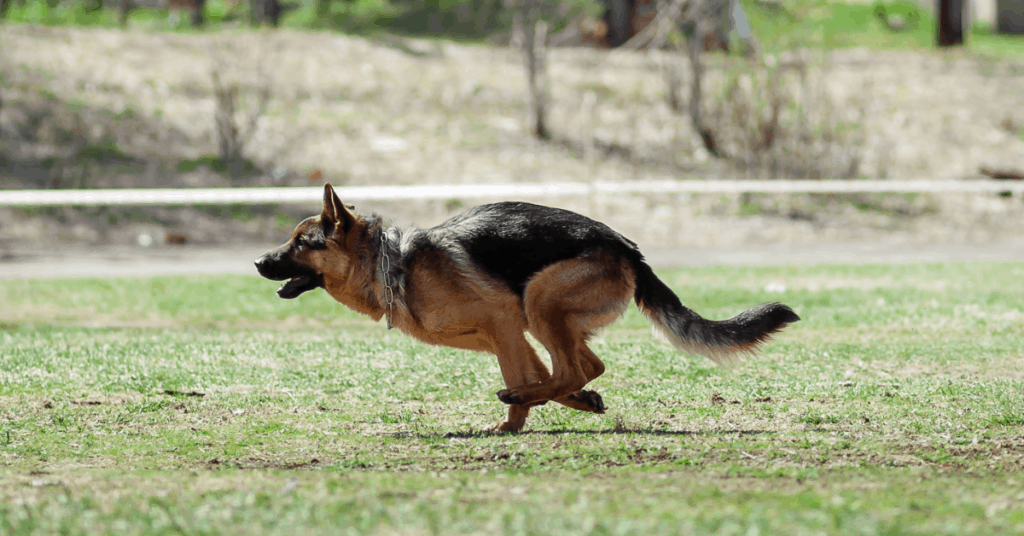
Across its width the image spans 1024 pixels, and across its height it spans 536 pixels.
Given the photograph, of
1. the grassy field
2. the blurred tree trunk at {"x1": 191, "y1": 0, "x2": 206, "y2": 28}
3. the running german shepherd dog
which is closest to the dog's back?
the running german shepherd dog

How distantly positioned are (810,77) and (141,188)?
45.9ft

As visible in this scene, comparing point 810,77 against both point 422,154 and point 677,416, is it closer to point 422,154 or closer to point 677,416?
point 422,154

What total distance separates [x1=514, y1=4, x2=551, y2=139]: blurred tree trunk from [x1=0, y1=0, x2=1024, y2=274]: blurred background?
0.17 ft

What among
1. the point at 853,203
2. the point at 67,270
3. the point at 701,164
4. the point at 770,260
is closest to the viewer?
the point at 67,270

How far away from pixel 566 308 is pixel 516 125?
1784cm

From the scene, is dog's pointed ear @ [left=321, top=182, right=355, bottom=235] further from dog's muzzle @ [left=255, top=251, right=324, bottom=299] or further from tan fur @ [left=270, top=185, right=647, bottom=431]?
dog's muzzle @ [left=255, top=251, right=324, bottom=299]

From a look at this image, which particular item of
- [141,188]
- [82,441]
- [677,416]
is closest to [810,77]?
[141,188]

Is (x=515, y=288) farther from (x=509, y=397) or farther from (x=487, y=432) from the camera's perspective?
(x=487, y=432)

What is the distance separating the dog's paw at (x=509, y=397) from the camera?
18.9 ft

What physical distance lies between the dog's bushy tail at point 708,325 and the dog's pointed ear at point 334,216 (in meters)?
1.63

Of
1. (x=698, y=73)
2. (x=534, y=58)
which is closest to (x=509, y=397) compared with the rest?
(x=534, y=58)

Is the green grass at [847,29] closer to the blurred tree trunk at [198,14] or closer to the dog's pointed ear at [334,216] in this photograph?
the blurred tree trunk at [198,14]

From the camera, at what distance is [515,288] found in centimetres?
601

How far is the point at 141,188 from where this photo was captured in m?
19.6
